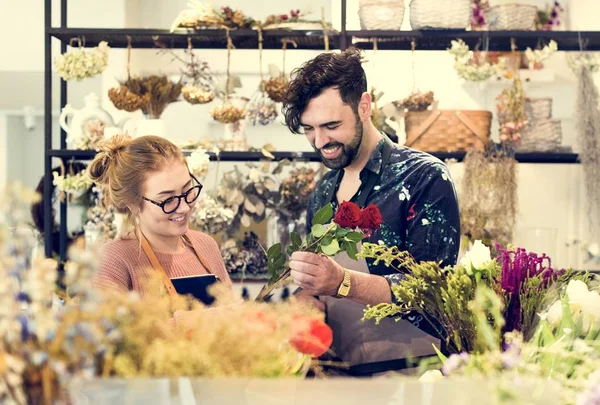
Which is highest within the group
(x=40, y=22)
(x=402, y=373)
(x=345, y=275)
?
(x=40, y=22)

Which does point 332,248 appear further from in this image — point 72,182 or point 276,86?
point 72,182

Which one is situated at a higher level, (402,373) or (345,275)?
(345,275)

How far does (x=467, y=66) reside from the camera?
149 inches

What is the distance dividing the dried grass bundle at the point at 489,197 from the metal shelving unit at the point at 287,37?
11 cm

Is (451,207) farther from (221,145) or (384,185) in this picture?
(221,145)

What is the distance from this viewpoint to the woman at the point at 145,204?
1917mm

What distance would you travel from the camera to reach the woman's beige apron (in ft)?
6.73

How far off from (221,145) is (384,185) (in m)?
1.76

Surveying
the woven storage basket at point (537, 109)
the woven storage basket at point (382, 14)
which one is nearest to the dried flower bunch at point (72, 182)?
the woven storage basket at point (382, 14)

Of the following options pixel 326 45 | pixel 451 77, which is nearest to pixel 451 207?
pixel 326 45

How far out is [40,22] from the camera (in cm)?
529

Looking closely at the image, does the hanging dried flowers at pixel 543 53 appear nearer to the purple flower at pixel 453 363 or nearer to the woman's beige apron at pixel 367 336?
the woman's beige apron at pixel 367 336

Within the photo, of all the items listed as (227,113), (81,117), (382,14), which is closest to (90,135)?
(81,117)

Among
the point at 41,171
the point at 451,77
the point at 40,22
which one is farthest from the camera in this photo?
the point at 41,171
